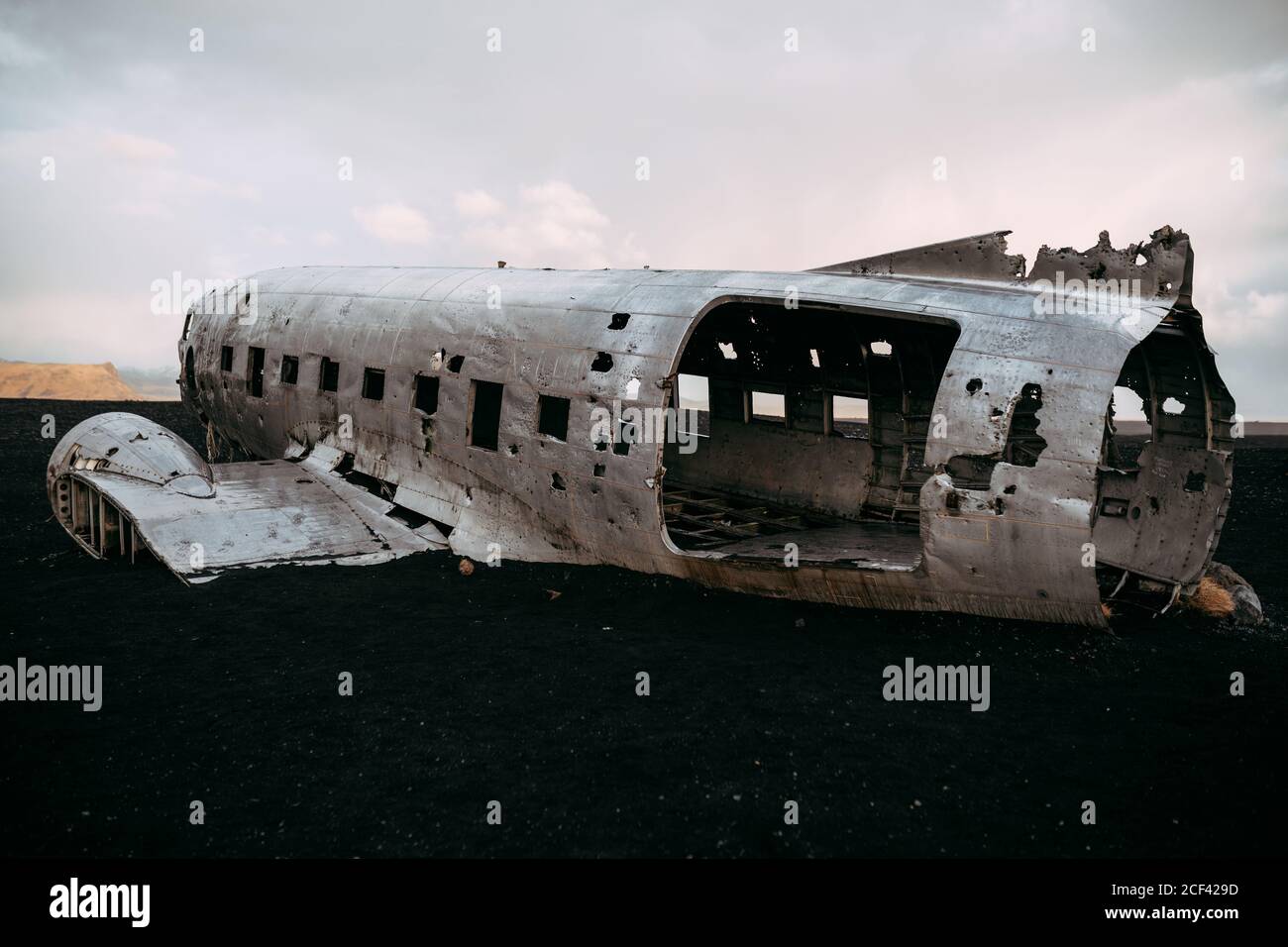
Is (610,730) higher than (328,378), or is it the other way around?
(328,378)

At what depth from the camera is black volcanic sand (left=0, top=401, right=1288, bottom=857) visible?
19.3 ft

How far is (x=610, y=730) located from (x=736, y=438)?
9139 mm

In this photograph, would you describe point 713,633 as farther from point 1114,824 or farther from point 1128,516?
point 1128,516

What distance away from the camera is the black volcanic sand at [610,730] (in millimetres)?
5871

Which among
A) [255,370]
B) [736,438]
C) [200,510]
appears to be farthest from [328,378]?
[736,438]

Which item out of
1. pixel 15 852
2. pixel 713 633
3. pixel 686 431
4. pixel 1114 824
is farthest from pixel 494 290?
pixel 1114 824

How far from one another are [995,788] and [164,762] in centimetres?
683

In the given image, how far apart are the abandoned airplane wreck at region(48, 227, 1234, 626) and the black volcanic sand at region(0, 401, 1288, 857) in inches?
29.3

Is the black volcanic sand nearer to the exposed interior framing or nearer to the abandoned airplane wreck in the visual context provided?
the abandoned airplane wreck

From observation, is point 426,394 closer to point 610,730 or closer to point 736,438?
point 736,438

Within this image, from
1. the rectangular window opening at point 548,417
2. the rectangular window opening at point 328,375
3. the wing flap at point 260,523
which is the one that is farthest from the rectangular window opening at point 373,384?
the rectangular window opening at point 548,417

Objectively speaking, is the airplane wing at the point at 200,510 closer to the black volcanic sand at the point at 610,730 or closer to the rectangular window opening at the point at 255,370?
the black volcanic sand at the point at 610,730

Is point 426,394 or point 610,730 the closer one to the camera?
point 610,730

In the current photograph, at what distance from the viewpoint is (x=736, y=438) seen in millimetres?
15703
